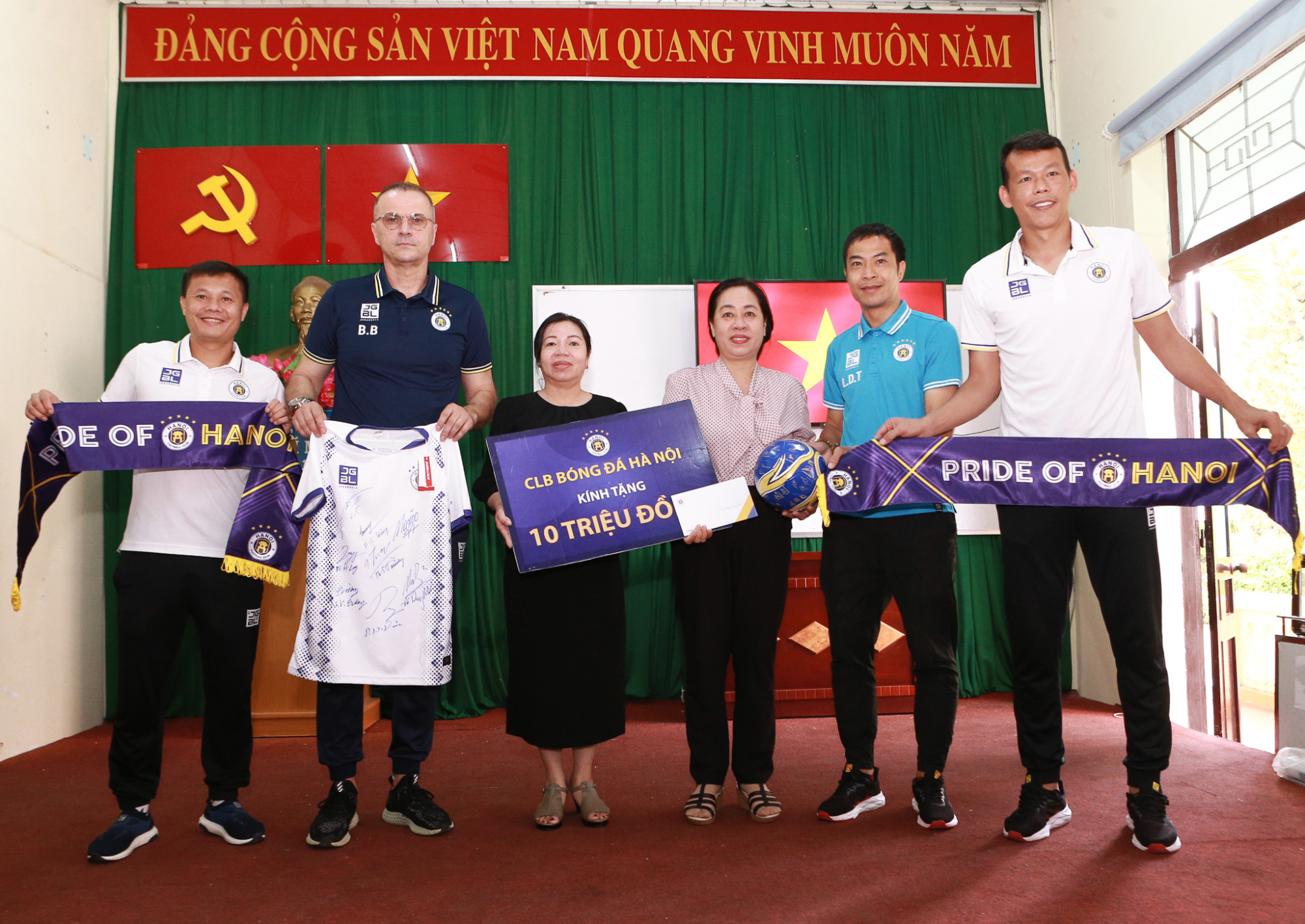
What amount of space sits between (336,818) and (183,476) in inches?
38.2

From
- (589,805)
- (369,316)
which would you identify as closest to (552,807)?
(589,805)

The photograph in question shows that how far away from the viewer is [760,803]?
2.30 m

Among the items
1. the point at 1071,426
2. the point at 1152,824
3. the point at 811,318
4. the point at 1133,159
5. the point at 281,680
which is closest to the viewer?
the point at 1152,824

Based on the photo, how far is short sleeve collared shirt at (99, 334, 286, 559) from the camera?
2.18 metres

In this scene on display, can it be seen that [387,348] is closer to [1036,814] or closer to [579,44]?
[1036,814]

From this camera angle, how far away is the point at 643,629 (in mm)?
4270

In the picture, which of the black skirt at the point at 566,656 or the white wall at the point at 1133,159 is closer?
the black skirt at the point at 566,656

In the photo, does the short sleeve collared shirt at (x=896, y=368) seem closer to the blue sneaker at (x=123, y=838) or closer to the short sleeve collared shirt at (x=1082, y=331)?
the short sleeve collared shirt at (x=1082, y=331)

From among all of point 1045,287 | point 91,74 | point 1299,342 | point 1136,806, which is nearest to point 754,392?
point 1045,287

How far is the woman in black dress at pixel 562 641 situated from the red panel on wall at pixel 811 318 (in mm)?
2051

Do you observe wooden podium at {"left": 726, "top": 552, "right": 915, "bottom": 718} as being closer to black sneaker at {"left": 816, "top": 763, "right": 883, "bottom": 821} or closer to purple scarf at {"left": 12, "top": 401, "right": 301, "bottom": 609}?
black sneaker at {"left": 816, "top": 763, "right": 883, "bottom": 821}

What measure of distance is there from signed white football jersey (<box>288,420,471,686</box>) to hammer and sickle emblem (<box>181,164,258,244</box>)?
8.46ft

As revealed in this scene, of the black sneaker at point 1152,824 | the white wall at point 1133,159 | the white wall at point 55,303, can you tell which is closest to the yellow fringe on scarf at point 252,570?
the white wall at point 55,303

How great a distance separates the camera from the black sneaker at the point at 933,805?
217 centimetres
